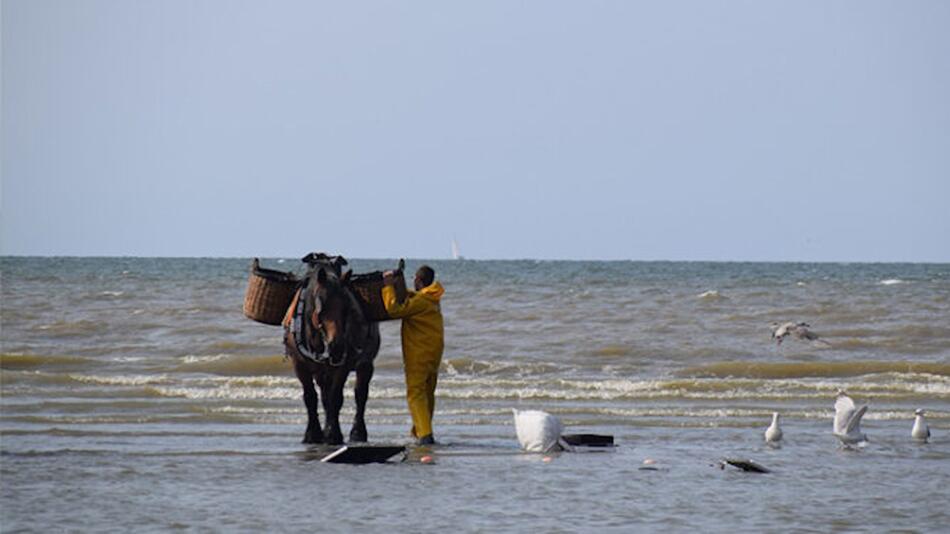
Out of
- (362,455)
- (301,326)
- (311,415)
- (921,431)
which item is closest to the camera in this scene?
(362,455)

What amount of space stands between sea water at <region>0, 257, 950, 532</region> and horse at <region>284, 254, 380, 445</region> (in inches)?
17.0

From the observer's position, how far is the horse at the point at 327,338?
566 inches

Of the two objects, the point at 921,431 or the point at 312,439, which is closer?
the point at 312,439

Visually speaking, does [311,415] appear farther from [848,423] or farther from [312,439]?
[848,423]

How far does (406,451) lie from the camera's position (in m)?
14.0

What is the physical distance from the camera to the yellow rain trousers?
14445 mm

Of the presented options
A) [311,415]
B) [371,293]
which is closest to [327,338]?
[371,293]

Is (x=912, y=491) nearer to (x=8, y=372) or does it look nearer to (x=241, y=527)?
(x=241, y=527)

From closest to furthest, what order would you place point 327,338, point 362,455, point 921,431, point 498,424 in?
1. point 362,455
2. point 327,338
3. point 921,431
4. point 498,424

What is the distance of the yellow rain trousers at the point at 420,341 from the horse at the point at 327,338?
1.19ft

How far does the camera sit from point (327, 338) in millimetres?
14359

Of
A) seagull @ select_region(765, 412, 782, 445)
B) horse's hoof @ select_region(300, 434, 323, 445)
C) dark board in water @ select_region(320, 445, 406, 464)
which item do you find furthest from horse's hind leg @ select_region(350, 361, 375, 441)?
seagull @ select_region(765, 412, 782, 445)

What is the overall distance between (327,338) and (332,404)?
2.94 ft

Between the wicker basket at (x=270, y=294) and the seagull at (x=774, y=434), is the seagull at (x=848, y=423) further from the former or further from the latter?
the wicker basket at (x=270, y=294)
